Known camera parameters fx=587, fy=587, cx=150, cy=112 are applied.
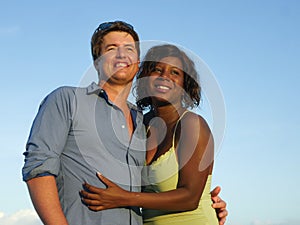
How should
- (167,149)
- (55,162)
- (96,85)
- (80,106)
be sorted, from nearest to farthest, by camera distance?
(55,162) → (80,106) → (96,85) → (167,149)

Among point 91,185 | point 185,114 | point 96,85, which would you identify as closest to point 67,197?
point 91,185

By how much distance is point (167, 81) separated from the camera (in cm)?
657

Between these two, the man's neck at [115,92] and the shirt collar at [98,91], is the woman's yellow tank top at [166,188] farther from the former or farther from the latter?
the shirt collar at [98,91]

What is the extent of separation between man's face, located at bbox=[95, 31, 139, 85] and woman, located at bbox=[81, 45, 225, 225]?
31.6 inches

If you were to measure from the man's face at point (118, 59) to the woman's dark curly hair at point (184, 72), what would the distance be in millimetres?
889

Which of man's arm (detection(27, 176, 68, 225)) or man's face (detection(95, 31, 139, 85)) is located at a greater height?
man's face (detection(95, 31, 139, 85))

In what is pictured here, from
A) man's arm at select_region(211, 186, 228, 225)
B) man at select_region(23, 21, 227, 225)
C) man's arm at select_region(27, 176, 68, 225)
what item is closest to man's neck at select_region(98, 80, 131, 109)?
man at select_region(23, 21, 227, 225)

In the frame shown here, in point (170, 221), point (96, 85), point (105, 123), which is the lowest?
point (170, 221)

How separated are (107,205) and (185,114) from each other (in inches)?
69.0

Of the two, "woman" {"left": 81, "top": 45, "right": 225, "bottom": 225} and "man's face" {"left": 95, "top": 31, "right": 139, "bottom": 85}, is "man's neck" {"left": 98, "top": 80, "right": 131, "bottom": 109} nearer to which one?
"man's face" {"left": 95, "top": 31, "right": 139, "bottom": 85}

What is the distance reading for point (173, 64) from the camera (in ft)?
22.1

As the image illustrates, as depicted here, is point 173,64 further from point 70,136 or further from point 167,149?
point 70,136

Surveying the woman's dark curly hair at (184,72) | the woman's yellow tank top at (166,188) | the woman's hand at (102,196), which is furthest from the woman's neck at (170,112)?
the woman's hand at (102,196)

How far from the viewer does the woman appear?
5700 millimetres
